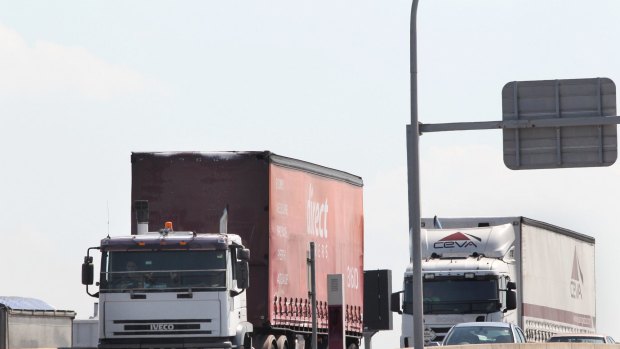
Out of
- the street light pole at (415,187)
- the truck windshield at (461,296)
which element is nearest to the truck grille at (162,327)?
the street light pole at (415,187)

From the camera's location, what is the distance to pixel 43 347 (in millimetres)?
35938

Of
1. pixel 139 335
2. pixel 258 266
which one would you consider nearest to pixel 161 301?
pixel 139 335

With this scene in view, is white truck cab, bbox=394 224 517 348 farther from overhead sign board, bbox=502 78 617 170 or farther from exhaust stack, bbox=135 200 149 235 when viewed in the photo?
exhaust stack, bbox=135 200 149 235

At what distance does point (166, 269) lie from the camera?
28844mm

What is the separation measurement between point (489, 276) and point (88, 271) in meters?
12.0

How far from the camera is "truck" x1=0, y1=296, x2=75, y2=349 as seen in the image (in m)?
34.0

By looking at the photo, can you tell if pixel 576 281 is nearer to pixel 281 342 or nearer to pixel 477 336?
pixel 477 336

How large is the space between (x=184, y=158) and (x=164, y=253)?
3592mm

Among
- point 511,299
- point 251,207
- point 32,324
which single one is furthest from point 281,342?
point 511,299

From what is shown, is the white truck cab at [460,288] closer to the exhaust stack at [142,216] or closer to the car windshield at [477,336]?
the car windshield at [477,336]

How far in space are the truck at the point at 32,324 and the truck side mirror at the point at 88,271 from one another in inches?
219

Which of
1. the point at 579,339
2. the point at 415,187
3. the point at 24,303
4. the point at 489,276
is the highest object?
the point at 415,187

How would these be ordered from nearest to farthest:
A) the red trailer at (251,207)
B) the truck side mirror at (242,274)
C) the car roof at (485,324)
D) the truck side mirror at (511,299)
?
the truck side mirror at (242,274)
the red trailer at (251,207)
the car roof at (485,324)
the truck side mirror at (511,299)

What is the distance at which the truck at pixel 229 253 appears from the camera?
94.8 ft
